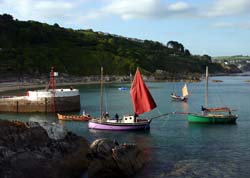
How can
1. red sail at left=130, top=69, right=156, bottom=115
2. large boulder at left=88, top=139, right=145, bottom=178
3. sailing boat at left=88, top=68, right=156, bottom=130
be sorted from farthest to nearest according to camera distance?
red sail at left=130, top=69, right=156, bottom=115 < sailing boat at left=88, top=68, right=156, bottom=130 < large boulder at left=88, top=139, right=145, bottom=178

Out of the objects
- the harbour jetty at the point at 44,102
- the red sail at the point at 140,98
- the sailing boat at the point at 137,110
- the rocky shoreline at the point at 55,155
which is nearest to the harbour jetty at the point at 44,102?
the harbour jetty at the point at 44,102

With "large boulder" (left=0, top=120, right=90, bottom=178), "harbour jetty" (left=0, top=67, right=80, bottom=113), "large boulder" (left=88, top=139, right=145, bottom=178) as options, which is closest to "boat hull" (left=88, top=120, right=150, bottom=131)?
"large boulder" (left=0, top=120, right=90, bottom=178)

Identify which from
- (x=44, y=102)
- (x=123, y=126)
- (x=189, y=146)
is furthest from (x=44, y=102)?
(x=189, y=146)

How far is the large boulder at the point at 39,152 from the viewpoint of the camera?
25.9 meters

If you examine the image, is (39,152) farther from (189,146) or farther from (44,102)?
(44,102)

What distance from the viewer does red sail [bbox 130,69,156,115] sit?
52.4m

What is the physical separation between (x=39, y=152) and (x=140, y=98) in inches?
1041

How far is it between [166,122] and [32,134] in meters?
34.9

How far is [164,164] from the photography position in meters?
34.6

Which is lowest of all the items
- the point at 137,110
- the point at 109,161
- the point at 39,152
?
the point at 109,161

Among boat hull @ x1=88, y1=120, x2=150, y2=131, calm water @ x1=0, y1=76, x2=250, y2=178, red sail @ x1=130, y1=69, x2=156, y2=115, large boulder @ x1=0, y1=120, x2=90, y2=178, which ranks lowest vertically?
calm water @ x1=0, y1=76, x2=250, y2=178

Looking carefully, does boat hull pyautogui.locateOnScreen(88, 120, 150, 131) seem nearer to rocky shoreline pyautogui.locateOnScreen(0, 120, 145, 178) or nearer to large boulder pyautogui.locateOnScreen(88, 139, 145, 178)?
rocky shoreline pyautogui.locateOnScreen(0, 120, 145, 178)

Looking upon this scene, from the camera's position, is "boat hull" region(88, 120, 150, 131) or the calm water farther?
"boat hull" region(88, 120, 150, 131)

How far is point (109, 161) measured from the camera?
29188 millimetres
